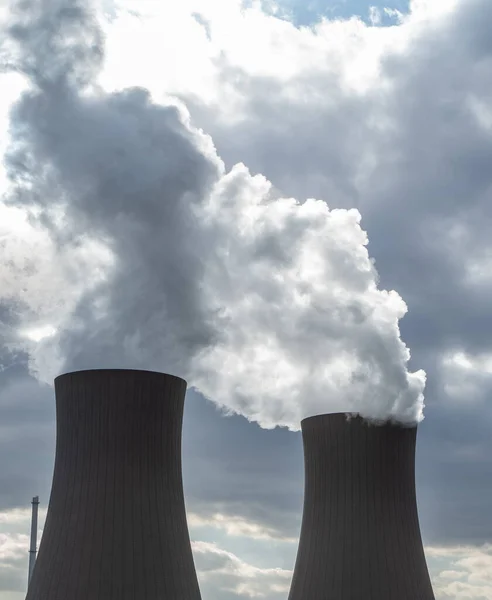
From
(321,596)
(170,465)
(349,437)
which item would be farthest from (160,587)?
(349,437)

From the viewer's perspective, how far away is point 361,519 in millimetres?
18219

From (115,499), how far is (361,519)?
16.3 feet

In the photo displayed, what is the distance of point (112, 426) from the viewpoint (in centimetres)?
1688

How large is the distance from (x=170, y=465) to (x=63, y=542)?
2434 mm

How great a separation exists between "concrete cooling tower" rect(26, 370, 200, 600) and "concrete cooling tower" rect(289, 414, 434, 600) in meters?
2.74

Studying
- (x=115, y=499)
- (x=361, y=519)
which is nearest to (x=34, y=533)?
(x=115, y=499)

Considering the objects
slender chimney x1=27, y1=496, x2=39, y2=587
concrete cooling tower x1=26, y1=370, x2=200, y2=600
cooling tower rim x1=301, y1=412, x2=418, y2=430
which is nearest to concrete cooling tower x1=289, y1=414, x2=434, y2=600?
cooling tower rim x1=301, y1=412, x2=418, y2=430

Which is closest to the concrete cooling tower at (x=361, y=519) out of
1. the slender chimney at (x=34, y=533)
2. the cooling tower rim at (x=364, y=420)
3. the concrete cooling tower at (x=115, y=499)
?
the cooling tower rim at (x=364, y=420)

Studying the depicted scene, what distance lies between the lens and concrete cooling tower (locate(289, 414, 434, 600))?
17.9 m

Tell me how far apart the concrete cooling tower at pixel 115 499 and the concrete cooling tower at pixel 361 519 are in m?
2.74

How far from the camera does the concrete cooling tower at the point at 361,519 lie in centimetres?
1789

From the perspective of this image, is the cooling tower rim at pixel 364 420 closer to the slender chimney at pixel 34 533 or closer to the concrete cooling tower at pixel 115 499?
the concrete cooling tower at pixel 115 499

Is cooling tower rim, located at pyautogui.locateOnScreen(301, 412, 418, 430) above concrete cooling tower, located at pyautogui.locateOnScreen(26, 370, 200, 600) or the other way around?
above

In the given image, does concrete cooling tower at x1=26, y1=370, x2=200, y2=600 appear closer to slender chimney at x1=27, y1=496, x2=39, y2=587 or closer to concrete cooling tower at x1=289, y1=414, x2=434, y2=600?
concrete cooling tower at x1=289, y1=414, x2=434, y2=600
